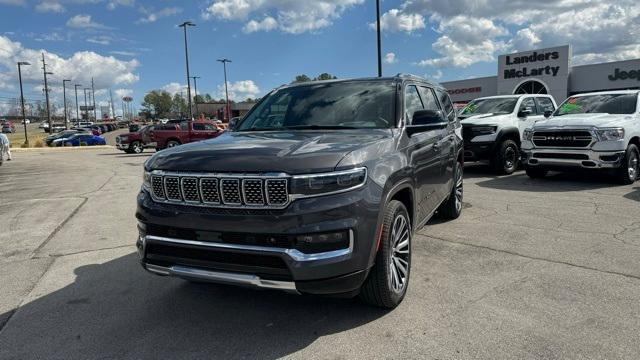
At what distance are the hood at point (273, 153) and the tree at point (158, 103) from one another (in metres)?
141

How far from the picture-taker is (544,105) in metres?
13.2

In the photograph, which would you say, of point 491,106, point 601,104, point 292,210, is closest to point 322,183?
point 292,210

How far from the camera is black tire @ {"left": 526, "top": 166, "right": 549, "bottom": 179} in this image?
10508 millimetres

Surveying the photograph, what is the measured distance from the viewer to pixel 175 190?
3482 mm

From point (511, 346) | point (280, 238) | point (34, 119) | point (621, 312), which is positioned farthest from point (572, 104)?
point (34, 119)

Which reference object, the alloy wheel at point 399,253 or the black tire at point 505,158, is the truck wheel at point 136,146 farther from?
the alloy wheel at point 399,253

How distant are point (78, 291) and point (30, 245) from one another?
2271 millimetres

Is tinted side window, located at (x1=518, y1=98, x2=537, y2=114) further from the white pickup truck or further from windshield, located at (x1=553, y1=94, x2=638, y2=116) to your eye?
the white pickup truck

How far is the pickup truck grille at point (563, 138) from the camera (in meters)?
9.37

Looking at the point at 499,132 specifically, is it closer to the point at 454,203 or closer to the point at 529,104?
the point at 529,104

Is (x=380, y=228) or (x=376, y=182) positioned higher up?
(x=376, y=182)

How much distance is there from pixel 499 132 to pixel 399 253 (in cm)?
826

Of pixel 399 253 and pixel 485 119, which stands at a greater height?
pixel 485 119

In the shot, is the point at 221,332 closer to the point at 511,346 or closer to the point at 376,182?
the point at 376,182
